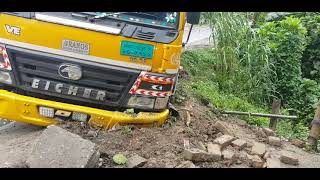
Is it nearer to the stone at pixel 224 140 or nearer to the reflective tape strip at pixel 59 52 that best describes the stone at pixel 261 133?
the stone at pixel 224 140

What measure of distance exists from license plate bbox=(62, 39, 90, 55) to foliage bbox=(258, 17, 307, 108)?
598cm

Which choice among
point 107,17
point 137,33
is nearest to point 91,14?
point 107,17

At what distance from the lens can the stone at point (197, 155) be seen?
455 cm

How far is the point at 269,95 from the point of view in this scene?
30.9 ft

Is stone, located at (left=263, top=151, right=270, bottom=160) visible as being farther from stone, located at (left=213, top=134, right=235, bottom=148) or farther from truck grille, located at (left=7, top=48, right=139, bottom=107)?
truck grille, located at (left=7, top=48, right=139, bottom=107)

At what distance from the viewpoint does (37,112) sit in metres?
4.86

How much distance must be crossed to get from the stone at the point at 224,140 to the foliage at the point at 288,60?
4.91 m

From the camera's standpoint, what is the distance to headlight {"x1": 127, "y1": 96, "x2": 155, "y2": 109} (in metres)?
5.02

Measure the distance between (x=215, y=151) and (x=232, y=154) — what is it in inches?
8.6

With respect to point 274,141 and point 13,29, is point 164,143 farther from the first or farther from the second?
point 13,29

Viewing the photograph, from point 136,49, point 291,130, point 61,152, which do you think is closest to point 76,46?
point 136,49

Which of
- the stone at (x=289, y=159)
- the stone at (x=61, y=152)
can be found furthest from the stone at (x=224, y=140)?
the stone at (x=61, y=152)

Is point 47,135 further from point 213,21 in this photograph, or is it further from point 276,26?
point 276,26

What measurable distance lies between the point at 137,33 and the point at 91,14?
0.56 metres
